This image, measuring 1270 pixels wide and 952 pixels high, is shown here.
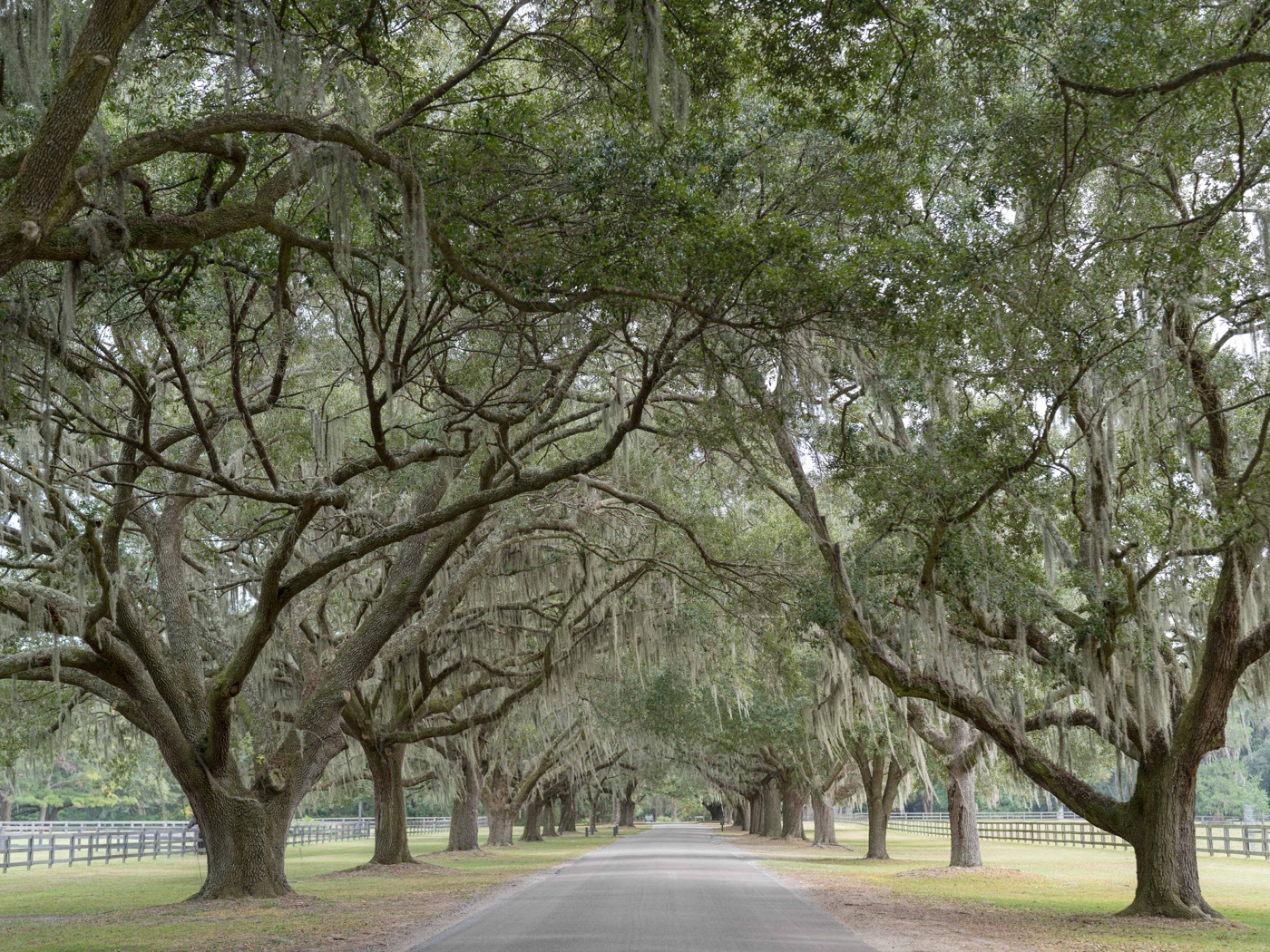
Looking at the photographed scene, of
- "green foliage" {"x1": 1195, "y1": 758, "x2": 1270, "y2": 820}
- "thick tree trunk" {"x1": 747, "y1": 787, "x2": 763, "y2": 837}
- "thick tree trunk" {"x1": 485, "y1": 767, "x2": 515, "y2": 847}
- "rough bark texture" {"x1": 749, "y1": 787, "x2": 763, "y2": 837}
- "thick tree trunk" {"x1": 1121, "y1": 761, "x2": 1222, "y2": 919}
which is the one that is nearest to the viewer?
"thick tree trunk" {"x1": 1121, "y1": 761, "x2": 1222, "y2": 919}

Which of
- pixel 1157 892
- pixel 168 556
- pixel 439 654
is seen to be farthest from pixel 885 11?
pixel 439 654

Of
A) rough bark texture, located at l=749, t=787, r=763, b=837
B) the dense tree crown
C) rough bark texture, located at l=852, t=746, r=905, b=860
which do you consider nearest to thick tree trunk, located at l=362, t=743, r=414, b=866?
the dense tree crown

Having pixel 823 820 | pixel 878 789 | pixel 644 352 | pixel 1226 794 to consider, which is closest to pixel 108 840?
pixel 878 789

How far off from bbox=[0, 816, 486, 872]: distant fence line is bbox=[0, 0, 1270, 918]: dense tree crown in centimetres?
911

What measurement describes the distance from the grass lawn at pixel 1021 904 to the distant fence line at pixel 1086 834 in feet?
2.26

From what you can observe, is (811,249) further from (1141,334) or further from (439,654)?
(439,654)

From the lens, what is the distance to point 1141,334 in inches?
408

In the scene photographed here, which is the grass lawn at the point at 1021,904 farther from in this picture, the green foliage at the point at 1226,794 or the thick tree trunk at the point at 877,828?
the green foliage at the point at 1226,794

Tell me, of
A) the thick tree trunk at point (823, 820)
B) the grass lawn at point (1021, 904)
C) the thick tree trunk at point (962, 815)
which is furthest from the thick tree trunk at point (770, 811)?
the thick tree trunk at point (962, 815)

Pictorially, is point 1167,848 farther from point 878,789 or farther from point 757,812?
point 757,812

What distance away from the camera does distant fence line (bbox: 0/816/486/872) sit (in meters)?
24.1

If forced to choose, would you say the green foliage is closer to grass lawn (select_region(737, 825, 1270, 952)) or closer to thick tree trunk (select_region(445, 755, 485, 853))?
grass lawn (select_region(737, 825, 1270, 952))

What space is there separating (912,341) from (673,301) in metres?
2.40

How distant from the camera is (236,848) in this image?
13.7 metres
